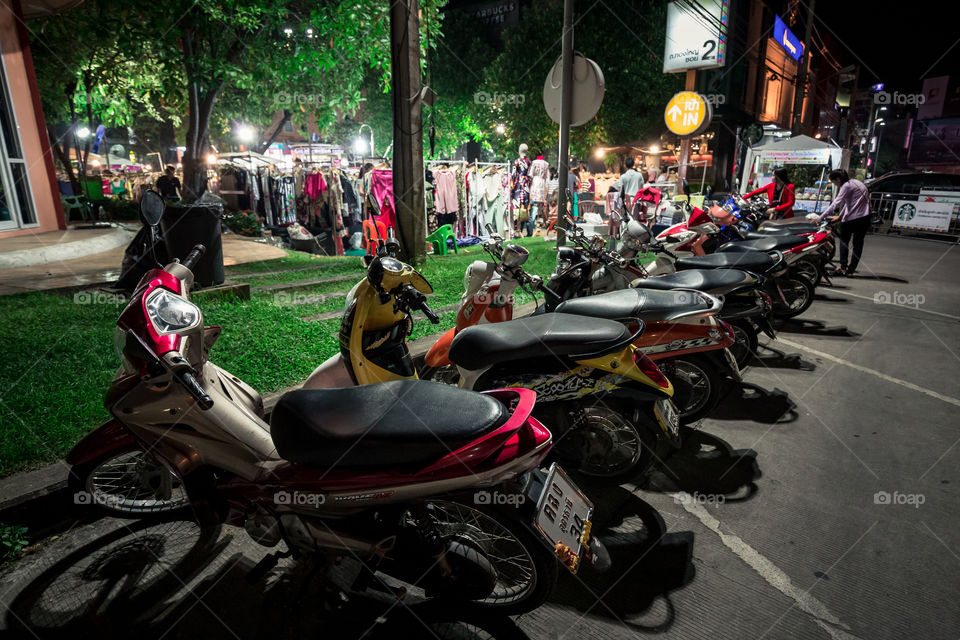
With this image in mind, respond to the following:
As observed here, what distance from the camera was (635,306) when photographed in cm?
347

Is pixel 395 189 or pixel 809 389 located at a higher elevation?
pixel 395 189

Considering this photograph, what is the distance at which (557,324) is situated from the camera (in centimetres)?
293

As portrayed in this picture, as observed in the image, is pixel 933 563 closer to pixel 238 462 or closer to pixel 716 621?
pixel 716 621

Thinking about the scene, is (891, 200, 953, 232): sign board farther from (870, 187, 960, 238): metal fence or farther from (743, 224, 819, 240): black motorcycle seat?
(743, 224, 819, 240): black motorcycle seat

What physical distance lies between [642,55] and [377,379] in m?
22.3

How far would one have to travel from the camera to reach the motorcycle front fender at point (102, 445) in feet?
7.69

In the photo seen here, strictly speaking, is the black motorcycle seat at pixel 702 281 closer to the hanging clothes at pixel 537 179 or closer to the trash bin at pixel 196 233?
the trash bin at pixel 196 233

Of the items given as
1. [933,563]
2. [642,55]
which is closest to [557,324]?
[933,563]

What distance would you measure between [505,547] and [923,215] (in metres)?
19.2

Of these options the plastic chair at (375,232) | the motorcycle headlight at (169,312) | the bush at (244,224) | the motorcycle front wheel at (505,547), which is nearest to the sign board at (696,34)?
the plastic chair at (375,232)

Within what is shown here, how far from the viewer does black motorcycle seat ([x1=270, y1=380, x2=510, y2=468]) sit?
5.88ft

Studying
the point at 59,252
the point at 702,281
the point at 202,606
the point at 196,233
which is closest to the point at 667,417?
the point at 702,281

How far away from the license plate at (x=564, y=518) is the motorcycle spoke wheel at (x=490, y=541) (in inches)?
6.0

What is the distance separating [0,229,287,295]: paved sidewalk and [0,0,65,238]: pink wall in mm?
507
